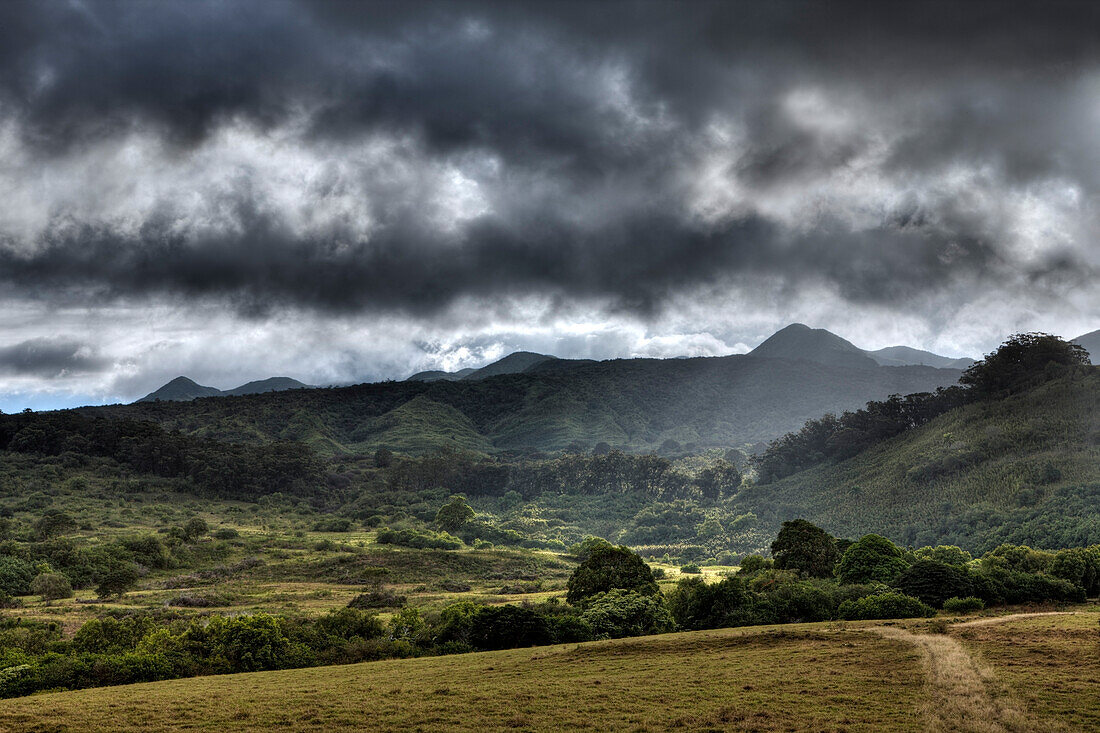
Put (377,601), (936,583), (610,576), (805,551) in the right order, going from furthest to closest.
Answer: (377,601), (805,551), (610,576), (936,583)

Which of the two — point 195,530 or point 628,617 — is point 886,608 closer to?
point 628,617

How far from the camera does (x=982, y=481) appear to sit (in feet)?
319

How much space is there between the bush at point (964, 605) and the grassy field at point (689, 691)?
5771 millimetres

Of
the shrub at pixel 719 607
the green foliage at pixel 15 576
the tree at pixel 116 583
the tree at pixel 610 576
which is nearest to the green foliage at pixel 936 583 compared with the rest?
the shrub at pixel 719 607

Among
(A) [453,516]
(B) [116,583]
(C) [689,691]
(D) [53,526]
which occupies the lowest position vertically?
(A) [453,516]

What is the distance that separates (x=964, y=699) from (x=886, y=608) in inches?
779

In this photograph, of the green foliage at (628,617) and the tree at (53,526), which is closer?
the green foliage at (628,617)

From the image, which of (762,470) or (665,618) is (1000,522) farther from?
(762,470)

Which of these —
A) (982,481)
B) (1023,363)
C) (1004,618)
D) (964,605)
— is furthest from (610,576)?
(1023,363)

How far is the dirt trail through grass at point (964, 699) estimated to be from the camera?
2012cm

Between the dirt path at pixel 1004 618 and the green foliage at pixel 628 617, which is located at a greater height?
the dirt path at pixel 1004 618

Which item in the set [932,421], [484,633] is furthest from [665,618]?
[932,421]

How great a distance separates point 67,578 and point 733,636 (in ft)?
222

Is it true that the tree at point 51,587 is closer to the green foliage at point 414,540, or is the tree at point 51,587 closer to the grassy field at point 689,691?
the grassy field at point 689,691
